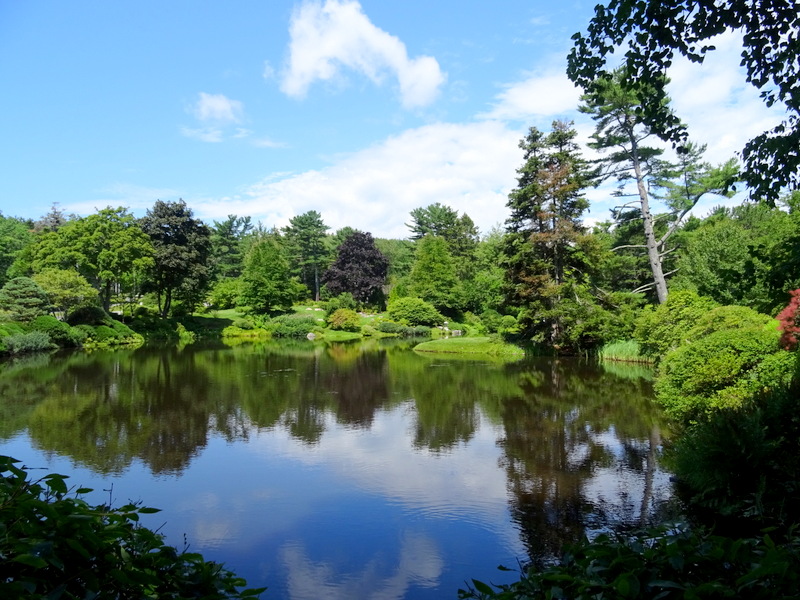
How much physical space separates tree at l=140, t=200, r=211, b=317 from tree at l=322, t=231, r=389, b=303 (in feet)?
47.0

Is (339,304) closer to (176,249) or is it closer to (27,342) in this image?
(176,249)

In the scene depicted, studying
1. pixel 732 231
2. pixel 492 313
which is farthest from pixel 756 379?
pixel 492 313

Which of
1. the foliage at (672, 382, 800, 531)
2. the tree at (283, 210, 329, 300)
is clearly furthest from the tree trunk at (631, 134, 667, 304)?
the tree at (283, 210, 329, 300)

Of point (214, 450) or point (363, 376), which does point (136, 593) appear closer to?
point (214, 450)

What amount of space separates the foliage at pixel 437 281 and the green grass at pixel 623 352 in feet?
69.9

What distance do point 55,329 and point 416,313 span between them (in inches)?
928

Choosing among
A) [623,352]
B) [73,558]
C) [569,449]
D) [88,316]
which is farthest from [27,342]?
[73,558]

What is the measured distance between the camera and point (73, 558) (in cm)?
195

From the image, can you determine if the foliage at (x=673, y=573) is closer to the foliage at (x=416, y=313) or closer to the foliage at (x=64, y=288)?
the foliage at (x=64, y=288)

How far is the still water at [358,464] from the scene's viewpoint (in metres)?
5.70

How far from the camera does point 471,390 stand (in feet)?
52.4

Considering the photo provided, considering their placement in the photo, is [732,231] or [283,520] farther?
[732,231]

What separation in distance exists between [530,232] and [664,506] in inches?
833

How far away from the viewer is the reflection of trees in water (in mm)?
6379
